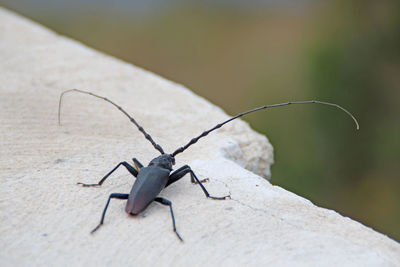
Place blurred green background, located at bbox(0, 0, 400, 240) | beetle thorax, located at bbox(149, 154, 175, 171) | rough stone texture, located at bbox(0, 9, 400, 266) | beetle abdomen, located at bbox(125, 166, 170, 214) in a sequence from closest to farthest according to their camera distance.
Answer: rough stone texture, located at bbox(0, 9, 400, 266) → beetle abdomen, located at bbox(125, 166, 170, 214) → beetle thorax, located at bbox(149, 154, 175, 171) → blurred green background, located at bbox(0, 0, 400, 240)

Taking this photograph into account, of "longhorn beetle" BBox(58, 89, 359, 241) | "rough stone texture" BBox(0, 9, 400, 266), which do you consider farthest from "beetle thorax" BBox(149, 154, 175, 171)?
"rough stone texture" BBox(0, 9, 400, 266)

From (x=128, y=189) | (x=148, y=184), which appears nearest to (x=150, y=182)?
(x=148, y=184)

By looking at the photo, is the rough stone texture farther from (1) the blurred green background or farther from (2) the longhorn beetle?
(1) the blurred green background

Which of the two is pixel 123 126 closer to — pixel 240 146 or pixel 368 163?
pixel 240 146

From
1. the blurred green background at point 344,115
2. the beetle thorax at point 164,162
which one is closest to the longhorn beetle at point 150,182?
the beetle thorax at point 164,162

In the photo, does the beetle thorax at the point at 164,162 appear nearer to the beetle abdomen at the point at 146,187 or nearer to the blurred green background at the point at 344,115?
the beetle abdomen at the point at 146,187

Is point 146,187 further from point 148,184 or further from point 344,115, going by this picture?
point 344,115
